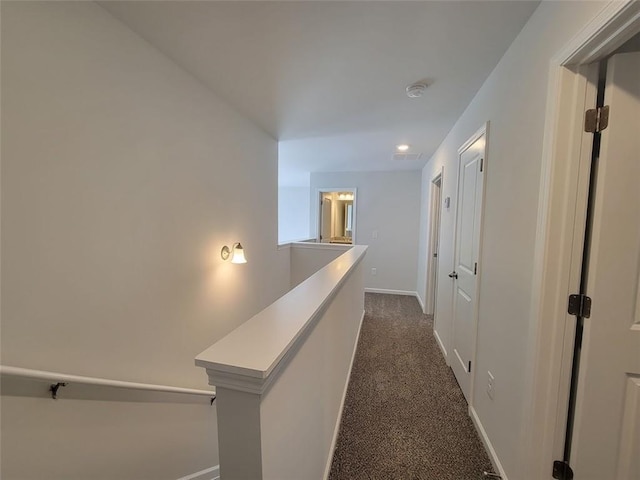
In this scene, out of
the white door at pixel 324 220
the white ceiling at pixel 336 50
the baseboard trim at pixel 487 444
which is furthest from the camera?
the white door at pixel 324 220

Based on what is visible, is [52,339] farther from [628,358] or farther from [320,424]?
[628,358]

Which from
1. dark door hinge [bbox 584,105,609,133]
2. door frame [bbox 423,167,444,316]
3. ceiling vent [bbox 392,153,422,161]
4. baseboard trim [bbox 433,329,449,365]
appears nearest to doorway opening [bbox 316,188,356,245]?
ceiling vent [bbox 392,153,422,161]

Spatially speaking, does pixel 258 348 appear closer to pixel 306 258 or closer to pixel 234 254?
pixel 234 254

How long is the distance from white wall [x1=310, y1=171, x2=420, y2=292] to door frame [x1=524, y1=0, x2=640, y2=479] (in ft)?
12.6

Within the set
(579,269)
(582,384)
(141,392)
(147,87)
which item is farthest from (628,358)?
(147,87)

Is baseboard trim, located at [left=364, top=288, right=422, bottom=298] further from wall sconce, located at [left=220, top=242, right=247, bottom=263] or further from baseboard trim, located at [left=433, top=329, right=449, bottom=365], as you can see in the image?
wall sconce, located at [left=220, top=242, right=247, bottom=263]

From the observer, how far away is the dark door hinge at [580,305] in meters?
1.01

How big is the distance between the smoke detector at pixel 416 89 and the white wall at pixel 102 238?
1.46 metres

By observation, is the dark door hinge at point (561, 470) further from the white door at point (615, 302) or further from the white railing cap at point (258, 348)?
the white railing cap at point (258, 348)

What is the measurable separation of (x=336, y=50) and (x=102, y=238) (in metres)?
1.57

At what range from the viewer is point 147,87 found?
4.96 feet

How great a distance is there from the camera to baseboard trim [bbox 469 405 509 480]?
1.41 m

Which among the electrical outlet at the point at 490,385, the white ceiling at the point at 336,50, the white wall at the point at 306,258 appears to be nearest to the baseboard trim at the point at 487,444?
the electrical outlet at the point at 490,385

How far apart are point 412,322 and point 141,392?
3.11m
